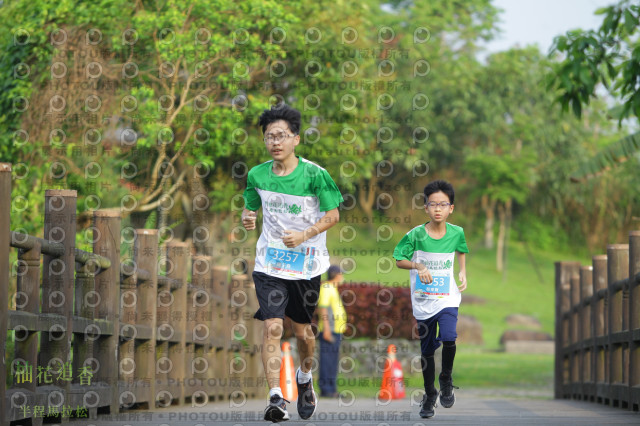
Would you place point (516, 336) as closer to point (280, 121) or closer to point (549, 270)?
point (549, 270)

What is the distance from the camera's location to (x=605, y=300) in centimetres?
1070

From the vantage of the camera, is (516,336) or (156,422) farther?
(516,336)

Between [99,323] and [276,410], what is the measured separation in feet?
5.91

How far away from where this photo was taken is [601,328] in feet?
37.2

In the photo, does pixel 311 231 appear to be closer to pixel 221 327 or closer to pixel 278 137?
pixel 278 137

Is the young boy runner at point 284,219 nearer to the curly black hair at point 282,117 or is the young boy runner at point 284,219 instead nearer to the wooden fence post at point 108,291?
the curly black hair at point 282,117

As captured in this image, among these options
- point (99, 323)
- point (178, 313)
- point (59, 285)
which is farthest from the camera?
point (178, 313)

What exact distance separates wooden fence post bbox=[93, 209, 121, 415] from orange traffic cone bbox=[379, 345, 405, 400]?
17.9ft

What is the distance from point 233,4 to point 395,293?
626cm

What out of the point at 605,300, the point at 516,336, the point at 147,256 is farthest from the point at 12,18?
the point at 516,336

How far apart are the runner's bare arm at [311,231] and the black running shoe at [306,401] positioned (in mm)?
1103

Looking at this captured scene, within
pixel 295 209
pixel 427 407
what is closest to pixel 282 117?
pixel 295 209

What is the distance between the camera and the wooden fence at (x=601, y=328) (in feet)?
29.6

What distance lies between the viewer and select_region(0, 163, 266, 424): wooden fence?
599 centimetres
